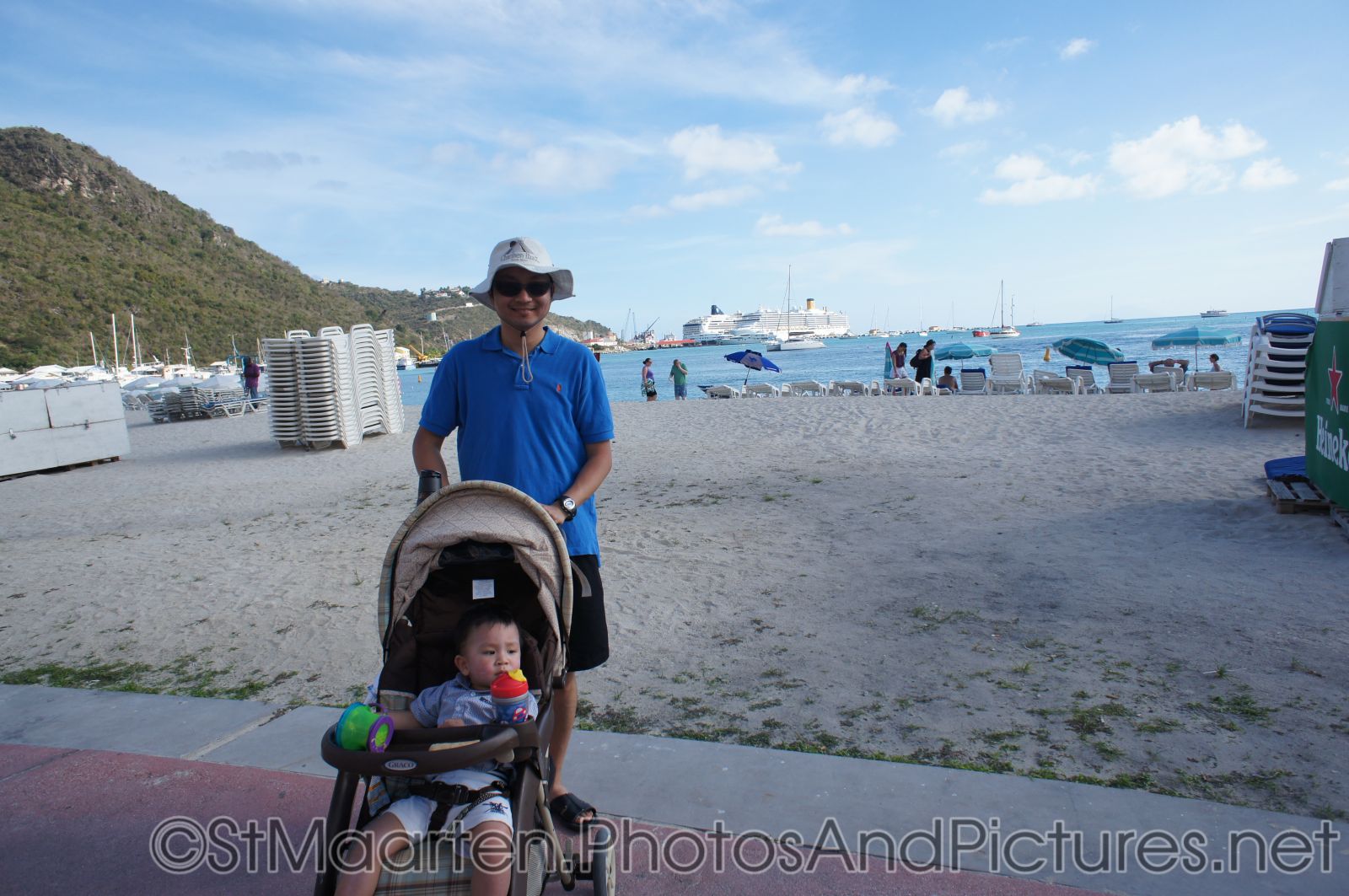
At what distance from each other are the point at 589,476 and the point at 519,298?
2.11 feet

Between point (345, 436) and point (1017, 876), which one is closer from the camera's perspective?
point (1017, 876)

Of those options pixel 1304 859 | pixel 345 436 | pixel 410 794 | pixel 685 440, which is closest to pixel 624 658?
pixel 410 794

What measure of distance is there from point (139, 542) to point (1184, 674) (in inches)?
353

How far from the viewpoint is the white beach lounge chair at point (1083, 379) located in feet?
74.9

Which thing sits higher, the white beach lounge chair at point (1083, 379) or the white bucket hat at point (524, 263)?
the white bucket hat at point (524, 263)

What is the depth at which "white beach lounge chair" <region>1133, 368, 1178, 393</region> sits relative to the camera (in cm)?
2244

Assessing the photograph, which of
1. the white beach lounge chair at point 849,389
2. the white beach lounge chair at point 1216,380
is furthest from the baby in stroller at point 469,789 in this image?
the white beach lounge chair at point 1216,380

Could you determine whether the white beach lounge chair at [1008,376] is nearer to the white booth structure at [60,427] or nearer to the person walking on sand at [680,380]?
the person walking on sand at [680,380]

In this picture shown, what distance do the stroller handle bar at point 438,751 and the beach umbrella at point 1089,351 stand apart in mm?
29027

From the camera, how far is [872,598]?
5527 millimetres

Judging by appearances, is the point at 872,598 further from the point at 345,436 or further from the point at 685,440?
the point at 345,436

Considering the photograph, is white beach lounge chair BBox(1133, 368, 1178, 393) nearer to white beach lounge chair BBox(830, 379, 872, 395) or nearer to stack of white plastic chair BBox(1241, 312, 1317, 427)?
white beach lounge chair BBox(830, 379, 872, 395)

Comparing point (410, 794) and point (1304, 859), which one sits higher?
point (410, 794)

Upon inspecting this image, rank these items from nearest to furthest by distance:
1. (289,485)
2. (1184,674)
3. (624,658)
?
(1184,674)
(624,658)
(289,485)
